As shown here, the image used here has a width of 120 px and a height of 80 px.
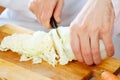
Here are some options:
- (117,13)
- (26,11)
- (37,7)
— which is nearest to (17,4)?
(26,11)

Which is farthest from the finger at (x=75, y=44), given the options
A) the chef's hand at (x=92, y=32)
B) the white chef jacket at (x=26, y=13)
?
the white chef jacket at (x=26, y=13)

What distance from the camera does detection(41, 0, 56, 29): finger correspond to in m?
1.03

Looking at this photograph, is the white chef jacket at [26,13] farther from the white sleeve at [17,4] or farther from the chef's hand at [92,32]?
the chef's hand at [92,32]

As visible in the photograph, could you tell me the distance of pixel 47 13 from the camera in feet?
3.41

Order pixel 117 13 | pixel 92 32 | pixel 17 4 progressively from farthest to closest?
pixel 17 4, pixel 117 13, pixel 92 32

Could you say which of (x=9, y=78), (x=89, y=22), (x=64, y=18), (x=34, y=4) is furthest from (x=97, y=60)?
(x=64, y=18)

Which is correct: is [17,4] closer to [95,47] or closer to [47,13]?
[47,13]

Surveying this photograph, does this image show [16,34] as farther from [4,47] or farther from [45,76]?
[45,76]

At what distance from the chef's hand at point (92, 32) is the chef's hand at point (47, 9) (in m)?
0.19

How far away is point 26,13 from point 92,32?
0.61 meters

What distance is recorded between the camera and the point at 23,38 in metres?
1.01

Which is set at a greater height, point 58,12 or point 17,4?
point 58,12

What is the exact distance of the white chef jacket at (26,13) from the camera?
50.4 inches

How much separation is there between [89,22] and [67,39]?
0.13 meters
